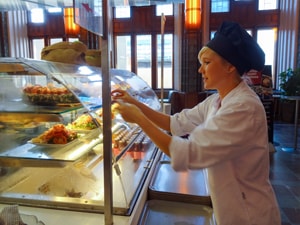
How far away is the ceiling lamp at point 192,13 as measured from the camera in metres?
6.75

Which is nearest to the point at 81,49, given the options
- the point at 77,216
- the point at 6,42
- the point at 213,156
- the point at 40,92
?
the point at 40,92

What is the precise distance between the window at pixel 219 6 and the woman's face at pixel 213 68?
26.2ft

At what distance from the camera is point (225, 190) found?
1148mm

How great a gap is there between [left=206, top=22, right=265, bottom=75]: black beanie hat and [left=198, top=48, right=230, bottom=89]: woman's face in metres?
0.02

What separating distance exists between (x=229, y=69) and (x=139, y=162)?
4.00ft

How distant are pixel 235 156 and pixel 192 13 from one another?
21.2ft

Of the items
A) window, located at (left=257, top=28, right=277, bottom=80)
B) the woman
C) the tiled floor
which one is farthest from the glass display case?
window, located at (left=257, top=28, right=277, bottom=80)

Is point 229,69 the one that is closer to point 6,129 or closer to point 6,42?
point 6,129

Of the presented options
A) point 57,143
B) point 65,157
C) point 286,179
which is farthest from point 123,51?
point 65,157

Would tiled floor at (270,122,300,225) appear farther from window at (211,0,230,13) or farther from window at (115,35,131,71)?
window at (115,35,131,71)

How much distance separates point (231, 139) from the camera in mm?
987

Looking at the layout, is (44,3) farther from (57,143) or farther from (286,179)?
(286,179)

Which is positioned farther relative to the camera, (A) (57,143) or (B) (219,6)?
(B) (219,6)

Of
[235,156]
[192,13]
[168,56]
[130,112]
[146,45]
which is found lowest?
[235,156]
